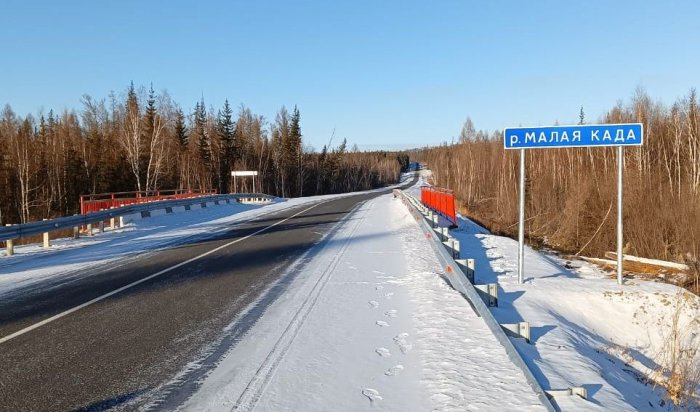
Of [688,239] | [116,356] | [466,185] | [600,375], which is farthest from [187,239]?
[466,185]

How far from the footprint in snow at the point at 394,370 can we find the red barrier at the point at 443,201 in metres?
15.3

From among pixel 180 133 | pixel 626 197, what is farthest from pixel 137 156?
pixel 626 197

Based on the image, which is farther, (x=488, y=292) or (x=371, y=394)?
(x=488, y=292)

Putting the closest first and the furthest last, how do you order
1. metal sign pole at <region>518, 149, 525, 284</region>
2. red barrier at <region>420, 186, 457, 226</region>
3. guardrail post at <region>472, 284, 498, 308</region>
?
guardrail post at <region>472, 284, 498, 308</region>, metal sign pole at <region>518, 149, 525, 284</region>, red barrier at <region>420, 186, 457, 226</region>

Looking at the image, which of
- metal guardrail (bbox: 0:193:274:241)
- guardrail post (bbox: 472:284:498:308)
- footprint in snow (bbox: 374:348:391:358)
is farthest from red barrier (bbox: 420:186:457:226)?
footprint in snow (bbox: 374:348:391:358)

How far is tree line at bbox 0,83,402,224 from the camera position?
153 feet

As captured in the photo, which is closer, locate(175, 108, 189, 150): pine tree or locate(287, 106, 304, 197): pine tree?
locate(175, 108, 189, 150): pine tree

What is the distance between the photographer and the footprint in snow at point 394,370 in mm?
4532

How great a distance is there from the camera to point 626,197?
2328 cm

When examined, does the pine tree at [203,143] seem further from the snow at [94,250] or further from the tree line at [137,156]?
the snow at [94,250]

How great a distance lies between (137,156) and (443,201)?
31927 millimetres

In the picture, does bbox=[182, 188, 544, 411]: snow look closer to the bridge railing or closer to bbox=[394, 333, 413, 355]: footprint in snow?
bbox=[394, 333, 413, 355]: footprint in snow

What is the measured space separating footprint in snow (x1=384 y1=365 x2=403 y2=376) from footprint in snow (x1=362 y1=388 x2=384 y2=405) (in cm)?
37

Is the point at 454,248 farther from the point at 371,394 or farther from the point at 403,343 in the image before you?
the point at 371,394
